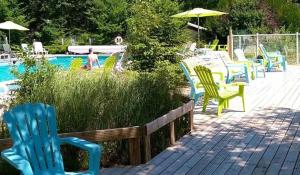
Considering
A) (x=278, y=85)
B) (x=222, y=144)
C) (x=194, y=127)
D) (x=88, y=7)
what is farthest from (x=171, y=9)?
(x=88, y=7)

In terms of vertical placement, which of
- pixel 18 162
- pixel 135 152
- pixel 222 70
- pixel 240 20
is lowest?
pixel 135 152

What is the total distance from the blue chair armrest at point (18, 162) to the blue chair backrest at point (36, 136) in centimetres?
13

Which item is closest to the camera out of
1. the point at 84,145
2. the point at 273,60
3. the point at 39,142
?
the point at 84,145

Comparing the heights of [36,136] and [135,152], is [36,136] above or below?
above

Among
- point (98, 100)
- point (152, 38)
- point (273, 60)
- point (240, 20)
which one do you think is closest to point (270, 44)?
point (273, 60)

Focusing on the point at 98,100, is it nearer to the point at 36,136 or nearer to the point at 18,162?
the point at 36,136

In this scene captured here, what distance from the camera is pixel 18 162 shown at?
131 inches

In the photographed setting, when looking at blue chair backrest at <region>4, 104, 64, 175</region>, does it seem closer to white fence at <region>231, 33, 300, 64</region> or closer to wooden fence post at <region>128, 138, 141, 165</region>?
wooden fence post at <region>128, 138, 141, 165</region>

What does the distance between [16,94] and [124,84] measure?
1.37m

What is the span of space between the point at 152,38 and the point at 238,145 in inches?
191

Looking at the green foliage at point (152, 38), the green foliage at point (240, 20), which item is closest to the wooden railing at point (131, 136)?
the green foliage at point (152, 38)

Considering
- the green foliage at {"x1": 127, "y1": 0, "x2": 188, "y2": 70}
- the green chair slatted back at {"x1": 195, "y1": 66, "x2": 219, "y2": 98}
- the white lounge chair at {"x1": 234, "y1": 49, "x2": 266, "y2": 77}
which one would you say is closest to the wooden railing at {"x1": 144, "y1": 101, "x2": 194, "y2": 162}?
the green chair slatted back at {"x1": 195, "y1": 66, "x2": 219, "y2": 98}

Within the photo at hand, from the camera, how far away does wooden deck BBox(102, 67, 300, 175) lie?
15.7ft

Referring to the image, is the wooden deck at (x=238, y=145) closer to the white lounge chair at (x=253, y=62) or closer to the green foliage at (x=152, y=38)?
the green foliage at (x=152, y=38)
